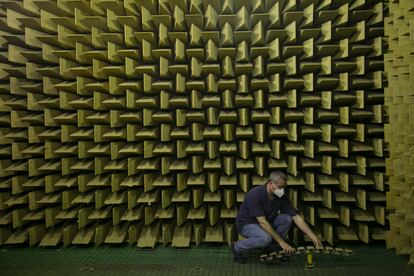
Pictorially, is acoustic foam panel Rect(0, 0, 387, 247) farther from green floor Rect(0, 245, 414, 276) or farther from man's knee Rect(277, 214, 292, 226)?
man's knee Rect(277, 214, 292, 226)

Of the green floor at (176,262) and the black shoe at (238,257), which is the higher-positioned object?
the black shoe at (238,257)

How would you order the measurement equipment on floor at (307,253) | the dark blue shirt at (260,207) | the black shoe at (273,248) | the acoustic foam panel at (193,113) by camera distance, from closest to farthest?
1. the measurement equipment on floor at (307,253)
2. the dark blue shirt at (260,207)
3. the black shoe at (273,248)
4. the acoustic foam panel at (193,113)

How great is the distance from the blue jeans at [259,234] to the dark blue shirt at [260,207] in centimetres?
5

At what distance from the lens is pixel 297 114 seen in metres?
4.00

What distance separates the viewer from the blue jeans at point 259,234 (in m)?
3.60

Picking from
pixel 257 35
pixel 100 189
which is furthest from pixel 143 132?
pixel 257 35

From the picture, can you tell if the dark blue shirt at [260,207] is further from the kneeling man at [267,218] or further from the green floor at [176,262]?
the green floor at [176,262]

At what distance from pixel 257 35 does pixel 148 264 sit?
240 centimetres

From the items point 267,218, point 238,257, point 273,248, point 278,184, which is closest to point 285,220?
point 267,218

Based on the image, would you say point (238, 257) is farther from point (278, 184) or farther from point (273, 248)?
point (278, 184)

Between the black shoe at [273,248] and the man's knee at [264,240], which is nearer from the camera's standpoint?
the man's knee at [264,240]

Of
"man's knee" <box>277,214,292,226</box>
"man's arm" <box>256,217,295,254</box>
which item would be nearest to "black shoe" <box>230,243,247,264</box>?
"man's arm" <box>256,217,295,254</box>

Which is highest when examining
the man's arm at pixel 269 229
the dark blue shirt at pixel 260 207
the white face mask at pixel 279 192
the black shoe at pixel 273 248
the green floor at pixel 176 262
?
the white face mask at pixel 279 192

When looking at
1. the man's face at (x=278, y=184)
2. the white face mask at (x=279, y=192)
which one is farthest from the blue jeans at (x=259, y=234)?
the man's face at (x=278, y=184)
